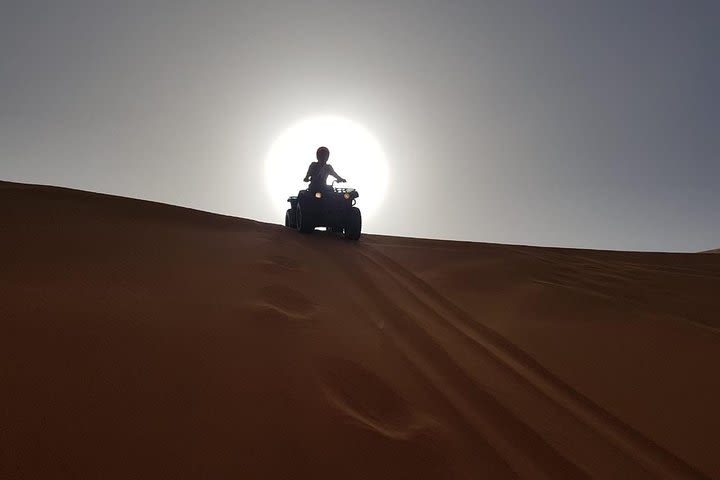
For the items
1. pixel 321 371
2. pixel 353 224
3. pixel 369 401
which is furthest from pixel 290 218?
pixel 369 401

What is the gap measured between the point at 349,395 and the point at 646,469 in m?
1.44

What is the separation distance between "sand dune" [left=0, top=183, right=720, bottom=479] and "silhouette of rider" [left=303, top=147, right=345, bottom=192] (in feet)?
11.1

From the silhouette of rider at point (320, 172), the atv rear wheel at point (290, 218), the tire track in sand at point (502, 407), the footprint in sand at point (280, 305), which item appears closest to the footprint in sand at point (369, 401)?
the tire track in sand at point (502, 407)

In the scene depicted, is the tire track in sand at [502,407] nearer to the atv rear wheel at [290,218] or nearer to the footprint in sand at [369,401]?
the footprint in sand at [369,401]

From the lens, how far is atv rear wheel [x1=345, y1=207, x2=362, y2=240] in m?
Result: 7.96

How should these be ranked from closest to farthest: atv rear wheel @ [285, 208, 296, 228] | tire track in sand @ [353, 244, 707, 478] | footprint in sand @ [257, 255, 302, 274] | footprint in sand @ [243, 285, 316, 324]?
tire track in sand @ [353, 244, 707, 478] → footprint in sand @ [243, 285, 316, 324] → footprint in sand @ [257, 255, 302, 274] → atv rear wheel @ [285, 208, 296, 228]

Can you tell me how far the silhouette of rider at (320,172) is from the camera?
827cm

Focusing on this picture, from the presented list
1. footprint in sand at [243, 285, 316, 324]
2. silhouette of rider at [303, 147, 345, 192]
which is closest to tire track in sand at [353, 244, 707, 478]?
footprint in sand at [243, 285, 316, 324]

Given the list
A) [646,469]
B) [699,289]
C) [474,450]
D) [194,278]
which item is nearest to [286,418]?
[474,450]

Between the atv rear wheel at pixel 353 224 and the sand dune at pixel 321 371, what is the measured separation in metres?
2.93

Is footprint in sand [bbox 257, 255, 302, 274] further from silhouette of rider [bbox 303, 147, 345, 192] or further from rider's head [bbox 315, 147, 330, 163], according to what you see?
rider's head [bbox 315, 147, 330, 163]

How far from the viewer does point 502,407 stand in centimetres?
254

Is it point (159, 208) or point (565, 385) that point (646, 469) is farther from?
point (159, 208)

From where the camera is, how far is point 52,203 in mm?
6184
